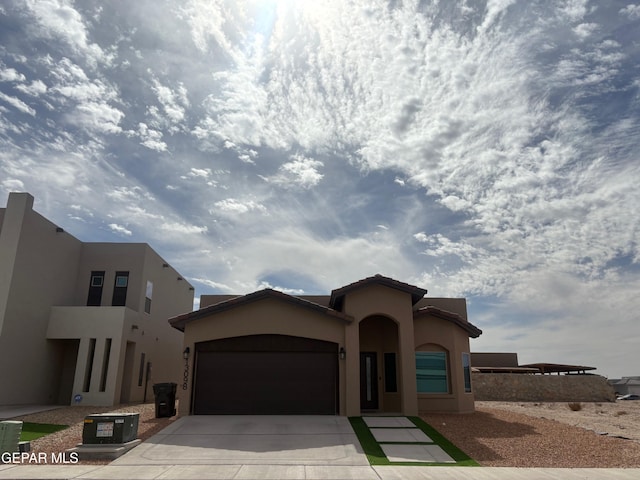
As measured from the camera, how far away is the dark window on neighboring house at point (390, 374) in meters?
19.9

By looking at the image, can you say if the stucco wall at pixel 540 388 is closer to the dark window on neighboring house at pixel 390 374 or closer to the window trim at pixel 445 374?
the window trim at pixel 445 374

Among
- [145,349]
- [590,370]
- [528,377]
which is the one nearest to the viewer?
[145,349]

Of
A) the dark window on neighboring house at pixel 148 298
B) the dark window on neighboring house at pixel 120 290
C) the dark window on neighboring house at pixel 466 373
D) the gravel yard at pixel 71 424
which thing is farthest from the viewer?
the dark window on neighboring house at pixel 148 298

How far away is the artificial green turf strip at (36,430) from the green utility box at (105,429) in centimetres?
285

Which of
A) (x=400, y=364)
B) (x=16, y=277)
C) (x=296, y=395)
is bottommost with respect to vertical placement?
(x=296, y=395)

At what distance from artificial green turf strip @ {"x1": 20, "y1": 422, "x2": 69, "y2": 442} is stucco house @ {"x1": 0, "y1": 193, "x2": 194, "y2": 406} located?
18.5 feet

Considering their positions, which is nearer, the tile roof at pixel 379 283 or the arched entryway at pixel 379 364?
the tile roof at pixel 379 283

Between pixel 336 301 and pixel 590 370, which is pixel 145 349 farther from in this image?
pixel 590 370

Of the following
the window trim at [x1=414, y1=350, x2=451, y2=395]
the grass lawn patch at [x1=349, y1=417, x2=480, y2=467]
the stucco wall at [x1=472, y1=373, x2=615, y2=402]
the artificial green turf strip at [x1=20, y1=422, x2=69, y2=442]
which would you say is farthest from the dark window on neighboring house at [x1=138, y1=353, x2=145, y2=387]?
the stucco wall at [x1=472, y1=373, x2=615, y2=402]

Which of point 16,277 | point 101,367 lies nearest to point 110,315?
point 101,367

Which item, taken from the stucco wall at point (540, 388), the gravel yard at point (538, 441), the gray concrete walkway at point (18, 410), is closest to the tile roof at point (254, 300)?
the gravel yard at point (538, 441)

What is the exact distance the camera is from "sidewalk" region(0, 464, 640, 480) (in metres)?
10.1

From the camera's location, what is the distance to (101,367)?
22281 mm

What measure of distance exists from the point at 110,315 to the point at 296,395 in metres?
10.7
